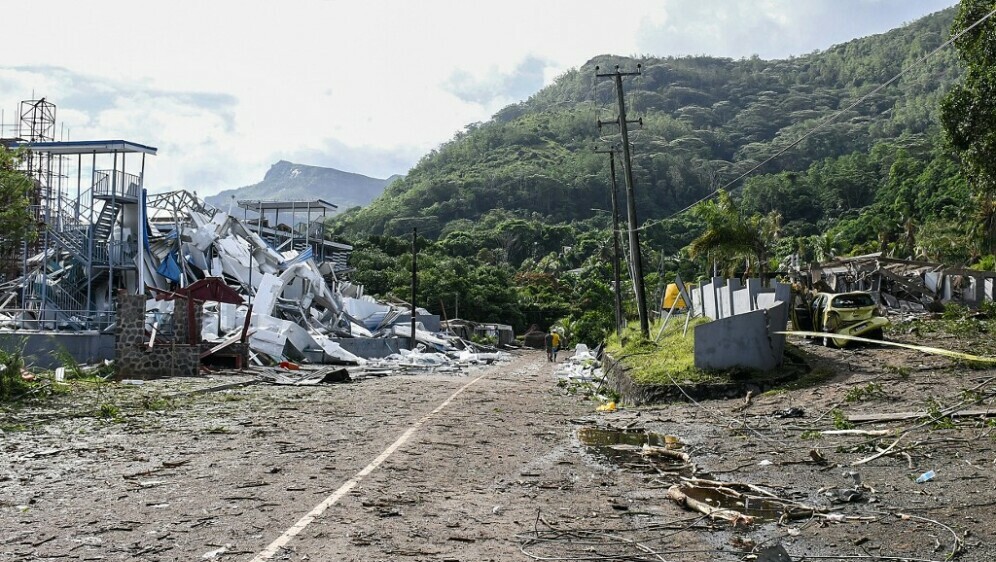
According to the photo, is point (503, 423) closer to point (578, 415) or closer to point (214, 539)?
point (578, 415)

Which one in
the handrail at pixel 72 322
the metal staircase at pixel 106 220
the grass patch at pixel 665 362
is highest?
the metal staircase at pixel 106 220

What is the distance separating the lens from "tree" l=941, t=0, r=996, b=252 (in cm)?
2264

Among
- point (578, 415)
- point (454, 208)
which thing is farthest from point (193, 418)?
point (454, 208)

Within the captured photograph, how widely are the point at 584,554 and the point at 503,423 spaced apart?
907 cm

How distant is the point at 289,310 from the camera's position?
149 feet

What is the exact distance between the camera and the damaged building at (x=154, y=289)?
2906cm

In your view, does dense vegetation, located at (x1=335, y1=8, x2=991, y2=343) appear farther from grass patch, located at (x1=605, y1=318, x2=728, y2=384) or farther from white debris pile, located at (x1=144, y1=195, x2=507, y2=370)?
white debris pile, located at (x1=144, y1=195, x2=507, y2=370)

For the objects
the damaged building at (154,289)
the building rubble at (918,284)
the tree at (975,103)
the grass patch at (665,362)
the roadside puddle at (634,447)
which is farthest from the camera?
the building rubble at (918,284)

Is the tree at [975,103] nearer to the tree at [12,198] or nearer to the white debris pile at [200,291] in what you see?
the white debris pile at [200,291]

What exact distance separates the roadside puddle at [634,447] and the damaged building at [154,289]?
17209 millimetres

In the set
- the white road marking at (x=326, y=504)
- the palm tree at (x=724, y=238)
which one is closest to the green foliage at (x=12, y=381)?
the white road marking at (x=326, y=504)

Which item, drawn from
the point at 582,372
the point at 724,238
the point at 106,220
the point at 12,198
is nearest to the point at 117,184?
the point at 106,220

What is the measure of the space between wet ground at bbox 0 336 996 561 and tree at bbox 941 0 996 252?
10101 mm

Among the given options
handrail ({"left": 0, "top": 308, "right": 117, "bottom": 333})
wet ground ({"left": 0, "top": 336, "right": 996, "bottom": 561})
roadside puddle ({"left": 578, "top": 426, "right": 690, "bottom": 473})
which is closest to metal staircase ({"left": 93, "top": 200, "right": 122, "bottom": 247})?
handrail ({"left": 0, "top": 308, "right": 117, "bottom": 333})
